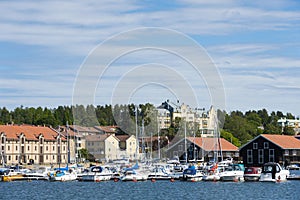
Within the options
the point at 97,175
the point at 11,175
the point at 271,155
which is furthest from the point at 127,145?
the point at 97,175

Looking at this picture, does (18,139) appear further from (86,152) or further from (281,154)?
(281,154)

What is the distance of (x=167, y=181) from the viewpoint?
77.4m

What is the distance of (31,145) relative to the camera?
119 metres

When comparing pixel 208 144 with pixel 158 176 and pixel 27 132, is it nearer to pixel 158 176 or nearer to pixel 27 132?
pixel 27 132

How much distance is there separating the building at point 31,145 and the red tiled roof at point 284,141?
37.5 meters

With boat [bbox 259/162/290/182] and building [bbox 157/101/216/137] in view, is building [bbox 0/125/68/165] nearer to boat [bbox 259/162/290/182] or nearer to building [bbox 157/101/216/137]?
building [bbox 157/101/216/137]

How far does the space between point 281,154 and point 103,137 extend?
4159 cm

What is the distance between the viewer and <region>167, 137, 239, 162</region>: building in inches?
4749

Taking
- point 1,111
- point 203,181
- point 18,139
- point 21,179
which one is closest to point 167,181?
point 203,181

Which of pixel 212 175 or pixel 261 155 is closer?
pixel 212 175

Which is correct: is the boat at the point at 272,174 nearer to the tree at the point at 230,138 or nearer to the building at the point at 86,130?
the building at the point at 86,130

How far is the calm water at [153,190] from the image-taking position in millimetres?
57094

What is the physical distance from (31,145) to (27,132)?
2.35 meters

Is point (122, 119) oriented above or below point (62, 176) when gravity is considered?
above
